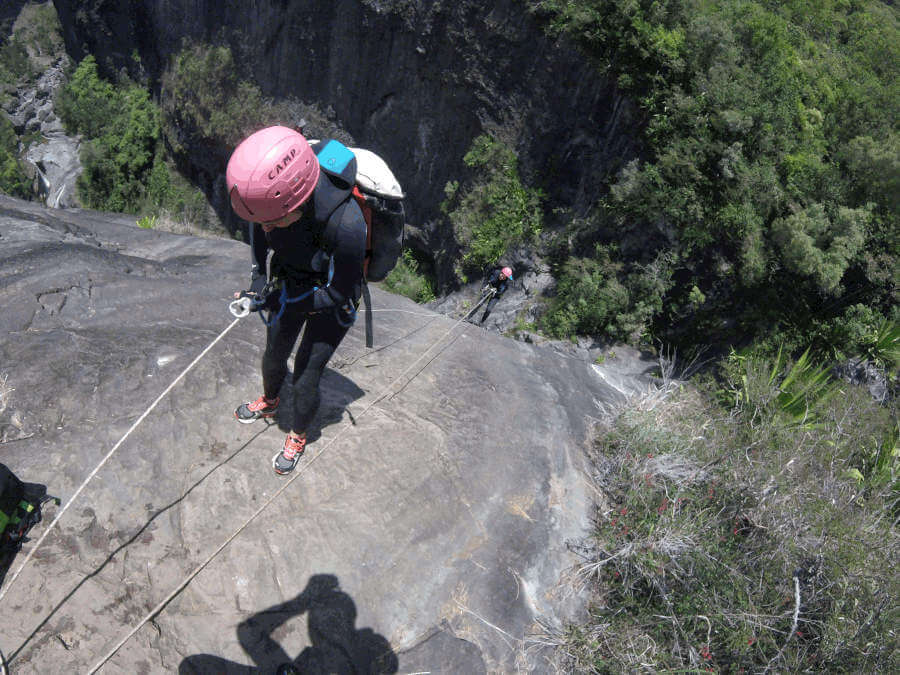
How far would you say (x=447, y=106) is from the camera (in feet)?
41.6

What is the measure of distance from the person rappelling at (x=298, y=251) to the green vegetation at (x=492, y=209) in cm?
811

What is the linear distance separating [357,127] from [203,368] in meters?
12.6

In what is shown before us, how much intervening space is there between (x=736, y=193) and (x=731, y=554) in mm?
6467

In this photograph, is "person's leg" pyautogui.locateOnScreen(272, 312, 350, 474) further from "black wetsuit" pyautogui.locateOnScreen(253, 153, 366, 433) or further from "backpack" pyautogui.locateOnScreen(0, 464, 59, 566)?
"backpack" pyautogui.locateOnScreen(0, 464, 59, 566)

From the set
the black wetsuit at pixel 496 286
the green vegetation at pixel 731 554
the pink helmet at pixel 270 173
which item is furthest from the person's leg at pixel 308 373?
the black wetsuit at pixel 496 286

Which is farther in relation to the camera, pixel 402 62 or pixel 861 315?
pixel 402 62

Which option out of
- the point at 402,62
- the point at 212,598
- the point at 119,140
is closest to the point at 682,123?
the point at 402,62

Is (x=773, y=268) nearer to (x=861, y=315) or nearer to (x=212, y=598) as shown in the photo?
(x=861, y=315)

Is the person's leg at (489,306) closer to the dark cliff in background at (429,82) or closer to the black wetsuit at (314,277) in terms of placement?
the dark cliff in background at (429,82)

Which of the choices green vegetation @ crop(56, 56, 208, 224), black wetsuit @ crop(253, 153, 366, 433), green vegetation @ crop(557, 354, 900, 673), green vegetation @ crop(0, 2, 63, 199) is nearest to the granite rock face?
green vegetation @ crop(557, 354, 900, 673)

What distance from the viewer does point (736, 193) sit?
8.30 m

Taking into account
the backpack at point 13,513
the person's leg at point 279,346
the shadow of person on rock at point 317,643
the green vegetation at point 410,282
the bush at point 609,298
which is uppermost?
the person's leg at point 279,346

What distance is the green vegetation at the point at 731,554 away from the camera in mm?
3076

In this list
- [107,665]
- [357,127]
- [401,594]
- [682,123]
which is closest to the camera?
[107,665]
